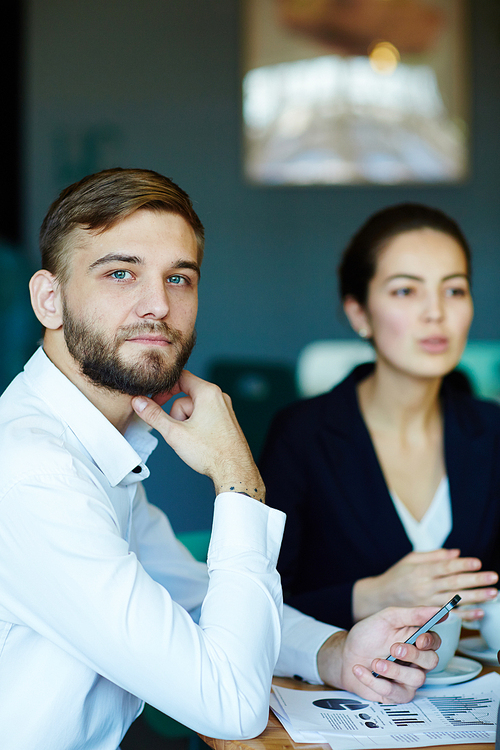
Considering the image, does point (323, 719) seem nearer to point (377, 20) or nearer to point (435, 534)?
point (435, 534)

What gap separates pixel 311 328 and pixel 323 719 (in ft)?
9.61

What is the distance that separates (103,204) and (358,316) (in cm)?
96

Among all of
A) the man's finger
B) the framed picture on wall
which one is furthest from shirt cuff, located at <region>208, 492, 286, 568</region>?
the framed picture on wall

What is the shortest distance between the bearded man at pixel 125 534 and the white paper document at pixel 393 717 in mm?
33

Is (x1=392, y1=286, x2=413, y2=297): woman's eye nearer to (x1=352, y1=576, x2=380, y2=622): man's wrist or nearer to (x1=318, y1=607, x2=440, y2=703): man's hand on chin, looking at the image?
(x1=352, y1=576, x2=380, y2=622): man's wrist

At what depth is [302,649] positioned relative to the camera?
1136 millimetres

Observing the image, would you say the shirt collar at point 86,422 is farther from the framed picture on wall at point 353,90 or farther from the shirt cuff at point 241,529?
the framed picture on wall at point 353,90

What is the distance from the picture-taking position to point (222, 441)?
1.08 meters

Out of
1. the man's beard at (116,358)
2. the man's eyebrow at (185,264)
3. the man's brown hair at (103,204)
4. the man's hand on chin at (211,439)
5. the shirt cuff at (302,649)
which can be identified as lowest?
the shirt cuff at (302,649)

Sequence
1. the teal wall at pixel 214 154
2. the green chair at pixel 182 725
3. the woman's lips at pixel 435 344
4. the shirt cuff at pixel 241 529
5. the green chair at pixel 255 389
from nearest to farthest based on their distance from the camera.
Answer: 1. the shirt cuff at pixel 241 529
2. the green chair at pixel 182 725
3. the woman's lips at pixel 435 344
4. the green chair at pixel 255 389
5. the teal wall at pixel 214 154

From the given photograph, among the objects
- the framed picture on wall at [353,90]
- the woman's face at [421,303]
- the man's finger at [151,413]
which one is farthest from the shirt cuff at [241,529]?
the framed picture on wall at [353,90]

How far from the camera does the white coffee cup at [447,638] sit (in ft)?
3.49

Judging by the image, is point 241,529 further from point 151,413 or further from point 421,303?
point 421,303

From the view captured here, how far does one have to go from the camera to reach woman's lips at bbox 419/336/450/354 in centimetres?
174
